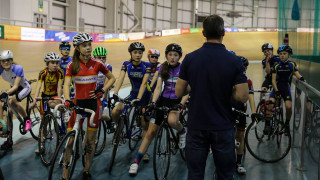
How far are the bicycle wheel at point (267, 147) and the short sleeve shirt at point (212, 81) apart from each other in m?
2.18

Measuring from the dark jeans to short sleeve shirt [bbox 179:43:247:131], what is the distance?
0.05 metres

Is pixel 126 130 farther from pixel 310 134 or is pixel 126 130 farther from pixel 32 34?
pixel 32 34

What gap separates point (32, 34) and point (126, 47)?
7.23m

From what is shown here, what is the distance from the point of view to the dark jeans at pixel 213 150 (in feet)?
6.55

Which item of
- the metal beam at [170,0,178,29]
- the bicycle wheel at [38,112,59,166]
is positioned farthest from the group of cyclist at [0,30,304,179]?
the metal beam at [170,0,178,29]

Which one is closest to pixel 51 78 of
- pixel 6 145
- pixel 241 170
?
pixel 6 145

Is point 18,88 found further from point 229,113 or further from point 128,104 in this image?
point 229,113

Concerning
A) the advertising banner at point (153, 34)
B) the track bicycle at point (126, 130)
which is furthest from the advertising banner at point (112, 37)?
the track bicycle at point (126, 130)

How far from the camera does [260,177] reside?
3.72 meters

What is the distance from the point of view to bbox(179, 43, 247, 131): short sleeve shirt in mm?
1913

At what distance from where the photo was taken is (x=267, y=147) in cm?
496

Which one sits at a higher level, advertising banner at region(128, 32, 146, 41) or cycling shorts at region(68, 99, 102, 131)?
advertising banner at region(128, 32, 146, 41)

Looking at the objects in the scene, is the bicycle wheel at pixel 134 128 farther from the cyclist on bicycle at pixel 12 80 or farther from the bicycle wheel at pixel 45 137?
the cyclist on bicycle at pixel 12 80

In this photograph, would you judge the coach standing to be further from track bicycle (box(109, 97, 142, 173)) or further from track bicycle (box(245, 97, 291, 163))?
track bicycle (box(245, 97, 291, 163))
